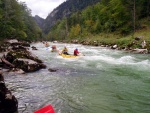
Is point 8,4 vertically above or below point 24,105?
above

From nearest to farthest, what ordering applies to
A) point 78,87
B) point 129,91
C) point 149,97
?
point 149,97, point 129,91, point 78,87

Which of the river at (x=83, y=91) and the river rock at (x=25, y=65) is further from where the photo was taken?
the river rock at (x=25, y=65)

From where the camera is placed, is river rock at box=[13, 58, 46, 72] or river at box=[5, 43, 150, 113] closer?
river at box=[5, 43, 150, 113]

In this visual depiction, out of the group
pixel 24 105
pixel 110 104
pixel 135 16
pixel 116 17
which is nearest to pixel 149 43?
pixel 135 16

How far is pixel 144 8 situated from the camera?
131ft

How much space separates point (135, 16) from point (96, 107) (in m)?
34.3

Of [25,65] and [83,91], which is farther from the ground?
[25,65]

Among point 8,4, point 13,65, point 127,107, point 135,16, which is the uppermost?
point 8,4

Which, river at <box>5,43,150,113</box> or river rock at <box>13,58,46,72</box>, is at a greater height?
river rock at <box>13,58,46,72</box>

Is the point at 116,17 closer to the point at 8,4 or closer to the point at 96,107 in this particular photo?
the point at 8,4

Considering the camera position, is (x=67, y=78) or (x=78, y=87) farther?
(x=67, y=78)

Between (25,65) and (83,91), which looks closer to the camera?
(83,91)

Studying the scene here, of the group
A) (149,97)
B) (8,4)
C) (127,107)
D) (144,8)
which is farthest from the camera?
(144,8)

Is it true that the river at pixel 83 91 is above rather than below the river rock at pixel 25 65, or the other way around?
below
